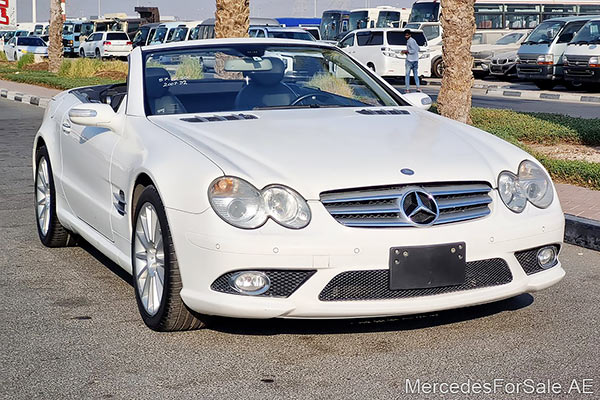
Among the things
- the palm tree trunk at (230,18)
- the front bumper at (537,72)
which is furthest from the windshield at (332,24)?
the palm tree trunk at (230,18)

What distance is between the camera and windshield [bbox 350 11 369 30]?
46.9 metres

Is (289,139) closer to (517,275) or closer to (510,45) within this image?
(517,275)

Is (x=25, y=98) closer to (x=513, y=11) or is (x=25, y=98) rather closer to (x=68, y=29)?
(x=513, y=11)

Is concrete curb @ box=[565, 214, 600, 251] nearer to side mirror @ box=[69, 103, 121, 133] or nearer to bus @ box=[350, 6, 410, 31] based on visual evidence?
side mirror @ box=[69, 103, 121, 133]

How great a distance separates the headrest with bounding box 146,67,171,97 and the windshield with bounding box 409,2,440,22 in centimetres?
3432

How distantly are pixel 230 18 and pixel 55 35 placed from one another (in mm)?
16753

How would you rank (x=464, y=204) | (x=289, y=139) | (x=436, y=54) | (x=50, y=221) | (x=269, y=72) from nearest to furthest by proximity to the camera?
(x=464, y=204) < (x=289, y=139) < (x=269, y=72) < (x=50, y=221) < (x=436, y=54)

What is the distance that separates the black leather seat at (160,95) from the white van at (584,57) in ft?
68.1

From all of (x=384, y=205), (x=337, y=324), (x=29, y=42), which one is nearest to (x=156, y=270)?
(x=337, y=324)

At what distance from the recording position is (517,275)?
5.00 meters

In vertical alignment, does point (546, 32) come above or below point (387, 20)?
below

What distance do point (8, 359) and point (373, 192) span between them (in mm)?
1827

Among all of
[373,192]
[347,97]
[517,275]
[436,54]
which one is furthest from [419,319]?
[436,54]

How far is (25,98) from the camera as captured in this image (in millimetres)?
24078
